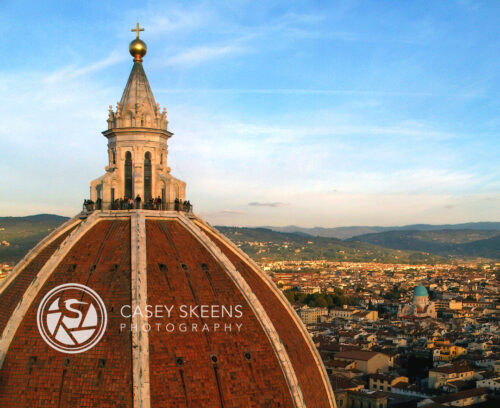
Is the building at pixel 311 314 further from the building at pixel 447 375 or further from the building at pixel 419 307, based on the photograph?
the building at pixel 447 375

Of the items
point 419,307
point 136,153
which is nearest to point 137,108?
point 136,153

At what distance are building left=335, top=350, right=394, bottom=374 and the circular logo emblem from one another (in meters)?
59.5

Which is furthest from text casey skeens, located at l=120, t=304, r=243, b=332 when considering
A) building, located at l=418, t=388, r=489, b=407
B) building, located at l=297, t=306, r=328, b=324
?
building, located at l=297, t=306, r=328, b=324

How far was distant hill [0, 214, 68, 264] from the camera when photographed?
439 ft

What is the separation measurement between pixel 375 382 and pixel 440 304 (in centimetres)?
A: 8115

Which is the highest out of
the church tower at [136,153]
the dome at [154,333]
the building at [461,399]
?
the church tower at [136,153]

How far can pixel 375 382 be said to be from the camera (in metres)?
64.4

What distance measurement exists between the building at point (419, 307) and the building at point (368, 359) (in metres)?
51.3

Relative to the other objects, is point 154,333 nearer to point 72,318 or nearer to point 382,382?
point 72,318

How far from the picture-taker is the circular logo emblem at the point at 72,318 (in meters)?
13.6

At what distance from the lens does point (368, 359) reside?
70812mm

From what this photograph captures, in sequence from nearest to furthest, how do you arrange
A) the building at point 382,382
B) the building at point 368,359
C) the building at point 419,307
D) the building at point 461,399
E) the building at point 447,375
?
the building at point 461,399 < the building at point 382,382 < the building at point 447,375 < the building at point 368,359 < the building at point 419,307

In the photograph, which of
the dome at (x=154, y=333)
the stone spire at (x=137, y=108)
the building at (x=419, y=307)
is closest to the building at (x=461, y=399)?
the dome at (x=154, y=333)

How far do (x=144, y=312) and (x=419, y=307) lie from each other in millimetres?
119228
